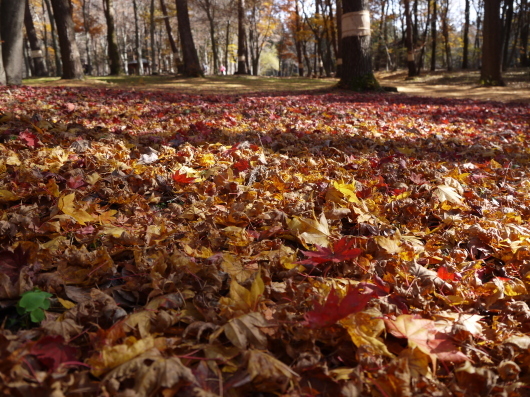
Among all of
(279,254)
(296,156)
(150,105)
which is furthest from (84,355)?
(150,105)

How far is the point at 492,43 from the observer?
13.3 m

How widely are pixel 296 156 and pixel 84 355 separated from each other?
279cm

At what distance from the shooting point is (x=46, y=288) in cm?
145

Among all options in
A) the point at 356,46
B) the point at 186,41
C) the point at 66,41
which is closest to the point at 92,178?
the point at 356,46

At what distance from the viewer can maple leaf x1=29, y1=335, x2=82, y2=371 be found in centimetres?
107

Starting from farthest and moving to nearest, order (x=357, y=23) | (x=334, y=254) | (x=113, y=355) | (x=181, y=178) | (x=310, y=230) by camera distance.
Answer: (x=357, y=23) < (x=181, y=178) < (x=310, y=230) < (x=334, y=254) < (x=113, y=355)

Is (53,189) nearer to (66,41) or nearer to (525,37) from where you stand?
(66,41)

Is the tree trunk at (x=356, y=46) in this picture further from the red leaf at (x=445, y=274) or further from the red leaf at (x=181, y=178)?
the red leaf at (x=445, y=274)

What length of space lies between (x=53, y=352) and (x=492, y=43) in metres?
16.0

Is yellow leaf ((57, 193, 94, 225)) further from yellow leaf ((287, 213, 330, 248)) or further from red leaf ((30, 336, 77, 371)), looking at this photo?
yellow leaf ((287, 213, 330, 248))

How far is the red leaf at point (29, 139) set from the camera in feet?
10.4

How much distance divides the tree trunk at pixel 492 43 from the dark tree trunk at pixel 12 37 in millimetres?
14354

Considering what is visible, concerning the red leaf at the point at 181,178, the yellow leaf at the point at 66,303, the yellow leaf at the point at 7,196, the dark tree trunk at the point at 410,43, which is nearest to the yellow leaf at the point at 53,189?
the yellow leaf at the point at 7,196

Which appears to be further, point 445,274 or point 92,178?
point 92,178
